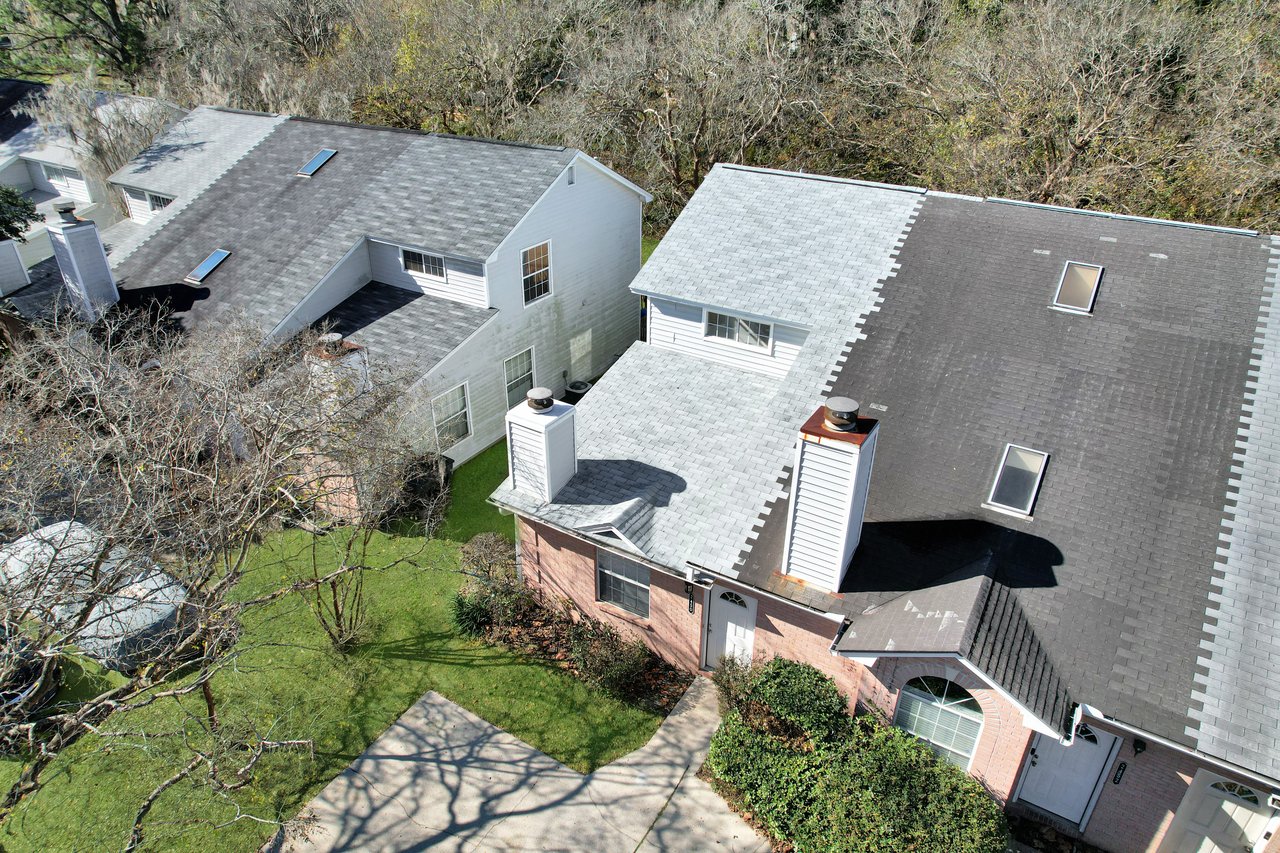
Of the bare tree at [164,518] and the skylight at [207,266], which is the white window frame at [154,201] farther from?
the bare tree at [164,518]

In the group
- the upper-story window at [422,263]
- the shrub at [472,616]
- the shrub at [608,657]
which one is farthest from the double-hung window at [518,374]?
the shrub at [608,657]

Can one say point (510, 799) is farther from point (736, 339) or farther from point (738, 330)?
point (738, 330)

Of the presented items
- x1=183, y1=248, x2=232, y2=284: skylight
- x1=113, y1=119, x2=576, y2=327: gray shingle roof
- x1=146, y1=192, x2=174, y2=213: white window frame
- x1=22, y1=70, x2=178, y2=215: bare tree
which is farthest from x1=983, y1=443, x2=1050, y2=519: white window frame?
x1=22, y1=70, x2=178, y2=215: bare tree

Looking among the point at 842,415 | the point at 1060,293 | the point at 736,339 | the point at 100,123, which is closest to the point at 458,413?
the point at 736,339

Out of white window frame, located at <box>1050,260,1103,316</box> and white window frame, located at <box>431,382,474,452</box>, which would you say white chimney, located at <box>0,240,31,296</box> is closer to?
white window frame, located at <box>431,382,474,452</box>

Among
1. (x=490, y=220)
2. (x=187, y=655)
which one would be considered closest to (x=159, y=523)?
(x=187, y=655)

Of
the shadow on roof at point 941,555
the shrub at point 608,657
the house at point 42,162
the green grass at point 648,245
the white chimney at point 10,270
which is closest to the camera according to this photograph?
the shadow on roof at point 941,555
